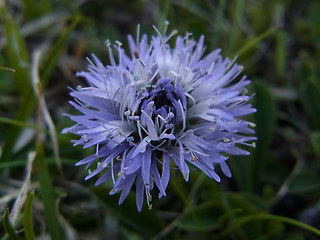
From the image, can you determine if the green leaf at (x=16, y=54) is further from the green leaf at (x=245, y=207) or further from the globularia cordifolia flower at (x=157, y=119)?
the green leaf at (x=245, y=207)

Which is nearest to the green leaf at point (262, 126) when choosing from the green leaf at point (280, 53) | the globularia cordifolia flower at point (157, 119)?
the green leaf at point (280, 53)

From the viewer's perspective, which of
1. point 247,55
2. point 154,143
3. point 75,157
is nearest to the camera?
point 154,143

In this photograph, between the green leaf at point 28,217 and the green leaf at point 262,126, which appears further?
the green leaf at point 262,126

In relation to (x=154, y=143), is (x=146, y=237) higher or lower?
lower

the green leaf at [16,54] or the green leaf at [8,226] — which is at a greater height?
the green leaf at [16,54]

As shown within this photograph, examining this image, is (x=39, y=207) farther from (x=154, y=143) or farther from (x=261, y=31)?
(x=261, y=31)

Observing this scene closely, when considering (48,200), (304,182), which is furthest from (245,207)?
(48,200)

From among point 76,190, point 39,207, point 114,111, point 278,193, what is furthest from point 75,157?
point 278,193
